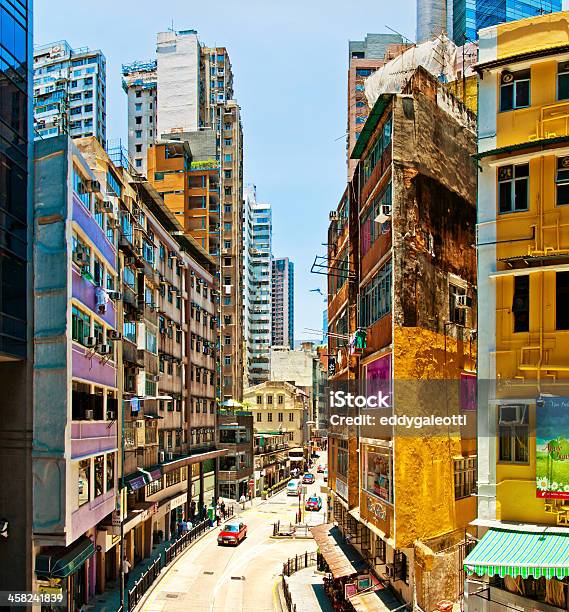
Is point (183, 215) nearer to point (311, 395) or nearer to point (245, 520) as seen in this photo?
point (245, 520)

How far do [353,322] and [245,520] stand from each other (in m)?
35.8

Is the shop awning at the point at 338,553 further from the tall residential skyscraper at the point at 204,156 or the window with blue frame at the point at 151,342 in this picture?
the tall residential skyscraper at the point at 204,156

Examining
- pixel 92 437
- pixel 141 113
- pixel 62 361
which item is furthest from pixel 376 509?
pixel 141 113

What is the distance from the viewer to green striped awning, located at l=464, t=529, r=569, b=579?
56.0ft

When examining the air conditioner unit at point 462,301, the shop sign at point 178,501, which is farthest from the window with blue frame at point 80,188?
the shop sign at point 178,501

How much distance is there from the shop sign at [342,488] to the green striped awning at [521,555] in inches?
592

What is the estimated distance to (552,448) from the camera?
1883 cm

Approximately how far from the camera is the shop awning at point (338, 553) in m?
31.0

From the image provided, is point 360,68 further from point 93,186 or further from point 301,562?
point 93,186

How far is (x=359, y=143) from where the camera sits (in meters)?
31.4

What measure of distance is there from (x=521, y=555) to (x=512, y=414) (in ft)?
11.4

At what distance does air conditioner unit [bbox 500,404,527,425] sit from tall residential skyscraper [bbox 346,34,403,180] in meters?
67.8

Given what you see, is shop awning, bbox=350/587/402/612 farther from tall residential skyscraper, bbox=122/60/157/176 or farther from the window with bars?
tall residential skyscraper, bbox=122/60/157/176

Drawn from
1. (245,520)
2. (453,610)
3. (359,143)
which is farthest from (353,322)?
(245,520)
